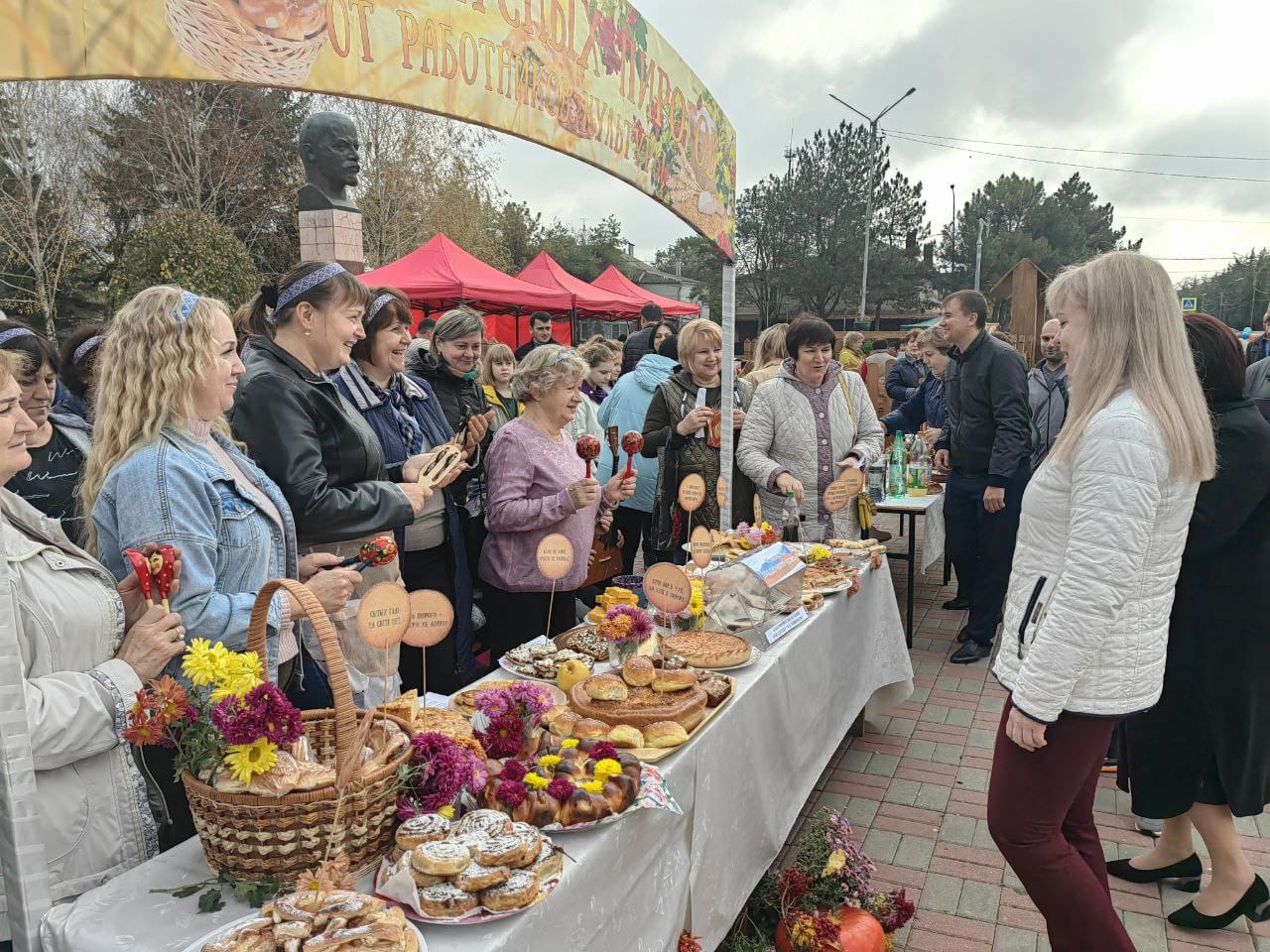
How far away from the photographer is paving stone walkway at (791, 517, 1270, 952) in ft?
8.67

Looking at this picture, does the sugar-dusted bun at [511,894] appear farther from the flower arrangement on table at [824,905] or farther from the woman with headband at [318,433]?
the flower arrangement on table at [824,905]

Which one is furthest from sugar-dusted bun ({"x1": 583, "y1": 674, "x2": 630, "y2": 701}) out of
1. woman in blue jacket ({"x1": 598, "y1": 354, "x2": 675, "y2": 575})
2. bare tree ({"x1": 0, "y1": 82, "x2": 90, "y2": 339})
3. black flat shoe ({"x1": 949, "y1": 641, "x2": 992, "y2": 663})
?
bare tree ({"x1": 0, "y1": 82, "x2": 90, "y2": 339})

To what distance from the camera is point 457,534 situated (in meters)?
3.42

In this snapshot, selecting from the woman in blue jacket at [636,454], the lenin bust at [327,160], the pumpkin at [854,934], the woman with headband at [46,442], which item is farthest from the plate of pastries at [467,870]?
the lenin bust at [327,160]

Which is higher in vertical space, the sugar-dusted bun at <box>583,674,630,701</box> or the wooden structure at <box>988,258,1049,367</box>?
the wooden structure at <box>988,258,1049,367</box>

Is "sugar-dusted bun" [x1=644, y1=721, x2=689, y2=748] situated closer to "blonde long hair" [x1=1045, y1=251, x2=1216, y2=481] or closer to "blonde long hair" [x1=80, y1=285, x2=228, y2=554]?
"blonde long hair" [x1=1045, y1=251, x2=1216, y2=481]

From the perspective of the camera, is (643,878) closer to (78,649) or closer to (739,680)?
(739,680)

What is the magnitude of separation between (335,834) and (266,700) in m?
0.24

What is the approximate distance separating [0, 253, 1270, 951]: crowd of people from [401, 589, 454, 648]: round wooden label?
0.10m

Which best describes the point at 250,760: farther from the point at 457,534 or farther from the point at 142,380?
the point at 457,534

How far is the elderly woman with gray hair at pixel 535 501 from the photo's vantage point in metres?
3.13

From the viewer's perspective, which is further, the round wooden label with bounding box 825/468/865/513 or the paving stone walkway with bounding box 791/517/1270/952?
the round wooden label with bounding box 825/468/865/513

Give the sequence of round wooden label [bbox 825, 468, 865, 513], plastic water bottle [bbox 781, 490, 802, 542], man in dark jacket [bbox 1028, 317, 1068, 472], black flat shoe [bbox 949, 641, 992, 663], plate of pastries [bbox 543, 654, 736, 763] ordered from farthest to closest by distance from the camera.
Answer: man in dark jacket [bbox 1028, 317, 1068, 472] < black flat shoe [bbox 949, 641, 992, 663] < plastic water bottle [bbox 781, 490, 802, 542] < round wooden label [bbox 825, 468, 865, 513] < plate of pastries [bbox 543, 654, 736, 763]

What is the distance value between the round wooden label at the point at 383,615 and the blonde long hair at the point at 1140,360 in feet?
5.03
